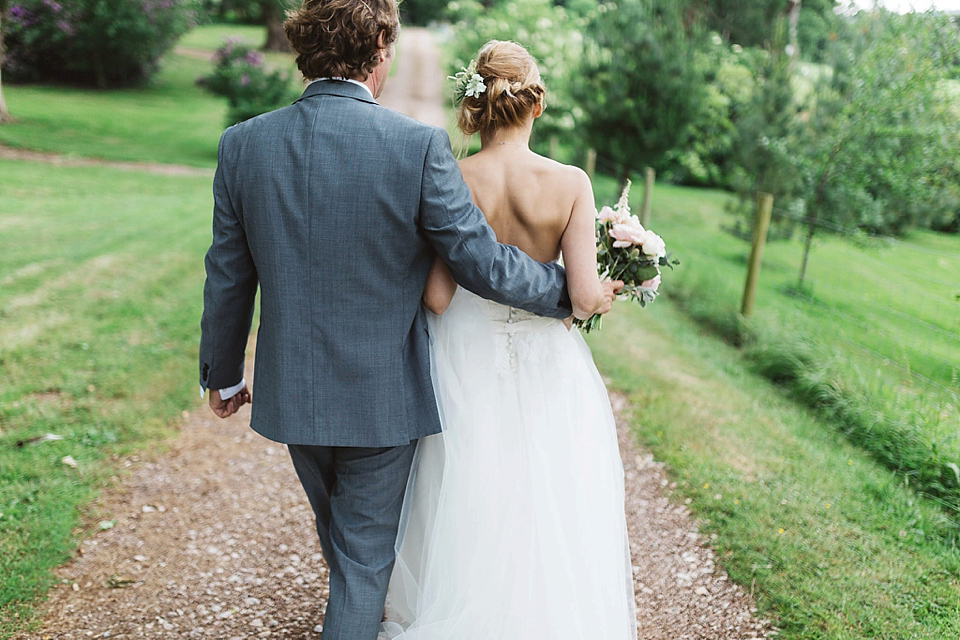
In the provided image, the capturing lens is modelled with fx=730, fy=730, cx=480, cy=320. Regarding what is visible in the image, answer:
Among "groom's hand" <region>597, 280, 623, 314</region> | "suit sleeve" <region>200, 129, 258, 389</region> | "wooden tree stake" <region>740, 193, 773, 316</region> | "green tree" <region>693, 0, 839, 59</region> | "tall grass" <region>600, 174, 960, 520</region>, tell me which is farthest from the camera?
"green tree" <region>693, 0, 839, 59</region>

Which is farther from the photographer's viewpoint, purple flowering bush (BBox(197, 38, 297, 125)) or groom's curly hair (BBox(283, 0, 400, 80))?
purple flowering bush (BBox(197, 38, 297, 125))

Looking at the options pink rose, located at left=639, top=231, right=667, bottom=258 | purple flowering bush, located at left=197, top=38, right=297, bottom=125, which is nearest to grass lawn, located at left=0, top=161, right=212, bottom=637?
pink rose, located at left=639, top=231, right=667, bottom=258

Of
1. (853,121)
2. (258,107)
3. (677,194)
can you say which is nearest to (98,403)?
(853,121)

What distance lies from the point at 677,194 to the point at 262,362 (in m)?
16.2

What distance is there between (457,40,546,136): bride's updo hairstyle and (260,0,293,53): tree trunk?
25.1 metres

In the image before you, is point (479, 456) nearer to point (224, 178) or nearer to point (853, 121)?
point (224, 178)

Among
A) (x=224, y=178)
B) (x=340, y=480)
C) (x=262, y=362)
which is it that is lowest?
(x=340, y=480)

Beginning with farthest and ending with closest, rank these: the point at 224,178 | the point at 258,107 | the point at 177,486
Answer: the point at 258,107, the point at 177,486, the point at 224,178

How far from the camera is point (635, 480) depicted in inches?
154

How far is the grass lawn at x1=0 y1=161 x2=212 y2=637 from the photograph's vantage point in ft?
10.9

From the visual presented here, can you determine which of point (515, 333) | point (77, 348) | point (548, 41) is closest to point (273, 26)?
point (548, 41)

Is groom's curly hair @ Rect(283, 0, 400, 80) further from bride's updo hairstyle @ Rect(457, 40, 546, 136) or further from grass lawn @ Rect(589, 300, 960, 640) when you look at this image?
grass lawn @ Rect(589, 300, 960, 640)

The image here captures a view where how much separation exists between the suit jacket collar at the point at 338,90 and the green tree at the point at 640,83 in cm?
1007

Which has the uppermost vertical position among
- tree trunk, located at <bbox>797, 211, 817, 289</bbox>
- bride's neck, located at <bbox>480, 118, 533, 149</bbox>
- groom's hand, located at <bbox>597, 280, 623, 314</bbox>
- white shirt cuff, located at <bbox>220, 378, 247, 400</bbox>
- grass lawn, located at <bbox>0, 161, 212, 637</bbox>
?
bride's neck, located at <bbox>480, 118, 533, 149</bbox>
